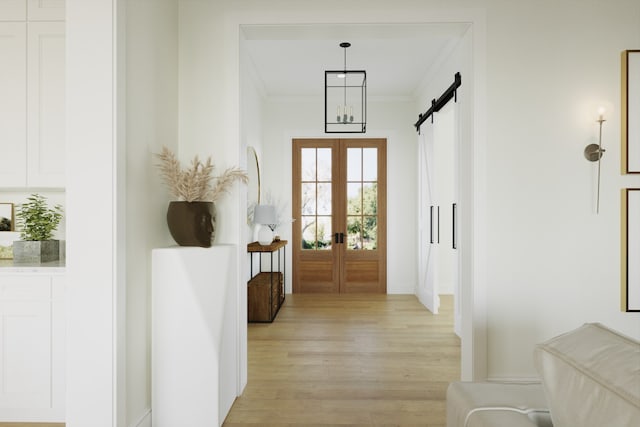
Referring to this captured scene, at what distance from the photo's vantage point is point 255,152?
5.88 metres

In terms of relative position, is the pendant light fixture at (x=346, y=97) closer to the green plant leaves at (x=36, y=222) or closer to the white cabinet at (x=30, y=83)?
the white cabinet at (x=30, y=83)

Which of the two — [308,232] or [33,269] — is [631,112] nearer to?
[33,269]

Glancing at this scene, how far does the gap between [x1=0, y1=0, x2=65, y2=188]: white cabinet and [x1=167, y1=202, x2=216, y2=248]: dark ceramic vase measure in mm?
857

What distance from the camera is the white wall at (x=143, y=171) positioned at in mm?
2203

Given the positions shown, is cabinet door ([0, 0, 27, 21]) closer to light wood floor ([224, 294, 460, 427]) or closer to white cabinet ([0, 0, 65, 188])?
white cabinet ([0, 0, 65, 188])

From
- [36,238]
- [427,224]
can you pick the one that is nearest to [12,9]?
[36,238]

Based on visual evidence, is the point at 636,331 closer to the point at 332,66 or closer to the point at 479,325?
the point at 479,325

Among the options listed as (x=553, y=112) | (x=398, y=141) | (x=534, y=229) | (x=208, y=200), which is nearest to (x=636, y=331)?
(x=534, y=229)

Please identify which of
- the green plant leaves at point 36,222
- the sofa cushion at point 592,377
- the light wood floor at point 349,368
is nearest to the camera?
the sofa cushion at point 592,377

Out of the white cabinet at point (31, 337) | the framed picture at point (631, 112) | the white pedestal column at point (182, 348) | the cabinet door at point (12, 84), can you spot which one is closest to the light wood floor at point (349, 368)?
the white pedestal column at point (182, 348)

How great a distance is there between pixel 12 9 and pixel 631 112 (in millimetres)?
4213

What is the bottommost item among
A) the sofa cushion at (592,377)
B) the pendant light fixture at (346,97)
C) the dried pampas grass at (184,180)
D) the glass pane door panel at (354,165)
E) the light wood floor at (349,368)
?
the light wood floor at (349,368)

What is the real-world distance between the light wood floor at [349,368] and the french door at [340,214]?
1.18 meters

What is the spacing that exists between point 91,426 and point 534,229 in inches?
114
